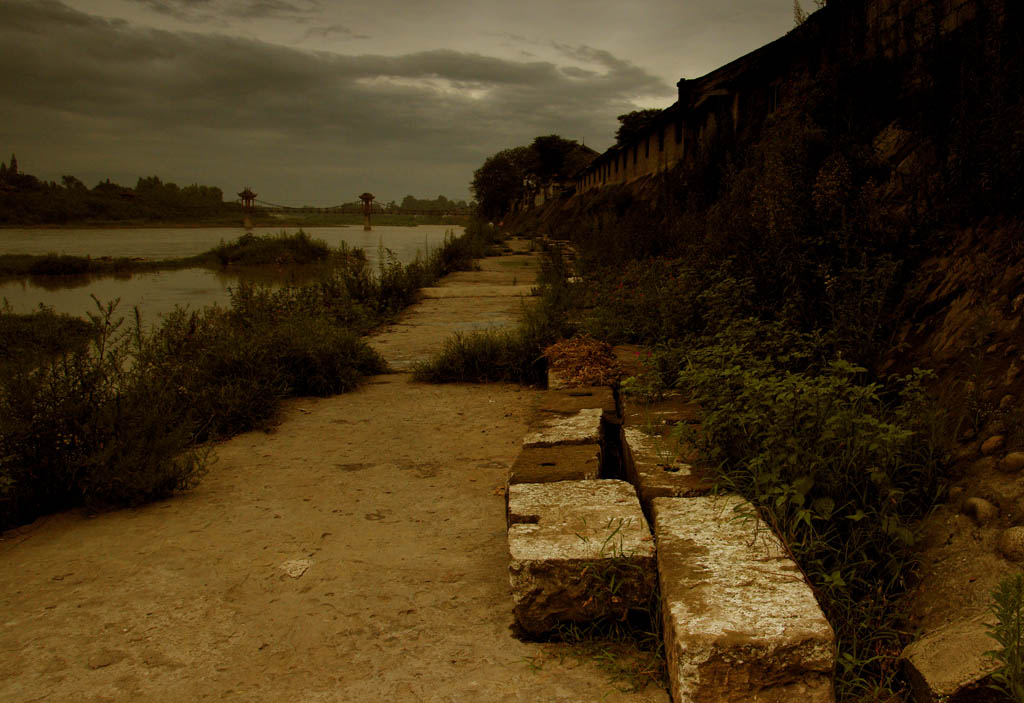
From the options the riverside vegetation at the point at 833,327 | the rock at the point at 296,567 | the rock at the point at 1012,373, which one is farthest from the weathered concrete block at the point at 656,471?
the rock at the point at 296,567

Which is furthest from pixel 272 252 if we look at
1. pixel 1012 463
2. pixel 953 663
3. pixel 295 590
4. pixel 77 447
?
pixel 953 663

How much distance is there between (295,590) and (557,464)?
1.17 metres

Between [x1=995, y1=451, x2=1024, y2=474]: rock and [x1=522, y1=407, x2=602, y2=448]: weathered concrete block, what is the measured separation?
1.56m

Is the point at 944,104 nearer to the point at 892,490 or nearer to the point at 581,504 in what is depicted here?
the point at 892,490

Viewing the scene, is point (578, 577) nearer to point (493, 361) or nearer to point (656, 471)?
point (656, 471)

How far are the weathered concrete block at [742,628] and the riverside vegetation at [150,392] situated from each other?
8.25 feet

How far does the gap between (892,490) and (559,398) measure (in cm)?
202

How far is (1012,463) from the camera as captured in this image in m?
2.17

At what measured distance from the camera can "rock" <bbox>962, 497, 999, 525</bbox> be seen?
2039mm

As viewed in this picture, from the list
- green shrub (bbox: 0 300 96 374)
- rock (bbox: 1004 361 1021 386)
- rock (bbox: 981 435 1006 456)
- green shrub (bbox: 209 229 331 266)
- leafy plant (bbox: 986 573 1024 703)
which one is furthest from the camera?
green shrub (bbox: 209 229 331 266)

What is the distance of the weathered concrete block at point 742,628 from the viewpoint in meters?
1.60

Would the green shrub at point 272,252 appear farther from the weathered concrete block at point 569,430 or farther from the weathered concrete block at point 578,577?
the weathered concrete block at point 578,577

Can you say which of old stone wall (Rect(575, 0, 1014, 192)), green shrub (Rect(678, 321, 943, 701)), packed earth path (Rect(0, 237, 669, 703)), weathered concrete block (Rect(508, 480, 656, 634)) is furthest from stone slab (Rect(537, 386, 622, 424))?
old stone wall (Rect(575, 0, 1014, 192))

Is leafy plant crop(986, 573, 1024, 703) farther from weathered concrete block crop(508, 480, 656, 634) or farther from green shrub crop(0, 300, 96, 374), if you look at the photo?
green shrub crop(0, 300, 96, 374)
